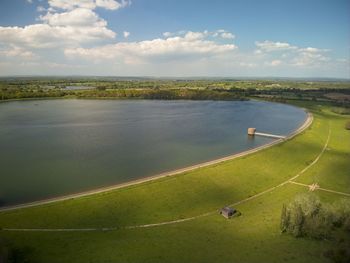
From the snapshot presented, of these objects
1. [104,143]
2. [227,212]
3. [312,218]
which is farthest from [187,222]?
[104,143]

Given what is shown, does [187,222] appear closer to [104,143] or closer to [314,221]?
[314,221]

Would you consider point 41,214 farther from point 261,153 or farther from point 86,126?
point 86,126

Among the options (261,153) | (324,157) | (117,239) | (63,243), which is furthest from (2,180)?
(324,157)

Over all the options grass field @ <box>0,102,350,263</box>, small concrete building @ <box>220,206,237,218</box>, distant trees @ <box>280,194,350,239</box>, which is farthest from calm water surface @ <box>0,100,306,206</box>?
distant trees @ <box>280,194,350,239</box>

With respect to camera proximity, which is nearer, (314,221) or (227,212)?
(314,221)

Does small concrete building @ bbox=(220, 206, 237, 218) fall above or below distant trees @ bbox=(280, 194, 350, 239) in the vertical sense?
below

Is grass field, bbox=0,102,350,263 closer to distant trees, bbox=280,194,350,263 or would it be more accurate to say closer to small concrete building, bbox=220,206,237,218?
small concrete building, bbox=220,206,237,218
